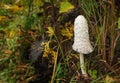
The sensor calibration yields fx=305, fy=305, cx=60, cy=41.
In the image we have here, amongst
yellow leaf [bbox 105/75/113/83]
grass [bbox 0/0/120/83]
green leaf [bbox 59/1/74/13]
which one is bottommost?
yellow leaf [bbox 105/75/113/83]

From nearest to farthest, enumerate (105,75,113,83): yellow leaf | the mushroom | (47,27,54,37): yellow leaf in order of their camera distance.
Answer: the mushroom
(105,75,113,83): yellow leaf
(47,27,54,37): yellow leaf

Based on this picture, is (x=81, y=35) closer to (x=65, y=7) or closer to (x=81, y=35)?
(x=81, y=35)

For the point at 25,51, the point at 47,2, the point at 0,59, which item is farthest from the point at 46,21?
the point at 0,59

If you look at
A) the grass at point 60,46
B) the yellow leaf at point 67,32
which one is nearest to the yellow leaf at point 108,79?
the grass at point 60,46

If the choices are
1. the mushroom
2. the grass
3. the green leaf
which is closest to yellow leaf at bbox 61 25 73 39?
the grass

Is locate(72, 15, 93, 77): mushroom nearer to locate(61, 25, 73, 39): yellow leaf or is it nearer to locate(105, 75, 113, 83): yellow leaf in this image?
locate(105, 75, 113, 83): yellow leaf

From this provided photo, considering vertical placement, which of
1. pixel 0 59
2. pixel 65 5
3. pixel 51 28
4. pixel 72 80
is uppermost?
pixel 65 5

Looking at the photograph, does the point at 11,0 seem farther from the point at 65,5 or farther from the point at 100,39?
the point at 100,39

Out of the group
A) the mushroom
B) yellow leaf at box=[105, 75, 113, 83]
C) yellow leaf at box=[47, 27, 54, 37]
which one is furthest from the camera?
yellow leaf at box=[47, 27, 54, 37]
